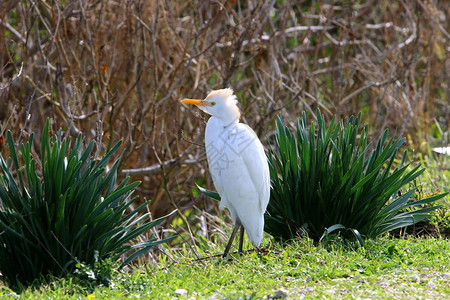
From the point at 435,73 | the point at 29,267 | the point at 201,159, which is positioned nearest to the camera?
the point at 29,267

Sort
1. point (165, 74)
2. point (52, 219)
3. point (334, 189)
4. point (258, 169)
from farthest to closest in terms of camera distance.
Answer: point (165, 74), point (334, 189), point (258, 169), point (52, 219)

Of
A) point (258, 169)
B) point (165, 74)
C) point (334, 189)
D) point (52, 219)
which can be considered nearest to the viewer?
point (52, 219)

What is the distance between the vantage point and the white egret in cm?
457

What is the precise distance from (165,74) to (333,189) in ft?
9.60

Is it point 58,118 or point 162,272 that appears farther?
point 58,118

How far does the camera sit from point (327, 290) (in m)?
3.88

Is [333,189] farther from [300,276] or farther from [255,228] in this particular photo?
[300,276]

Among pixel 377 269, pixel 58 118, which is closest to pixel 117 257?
pixel 377 269

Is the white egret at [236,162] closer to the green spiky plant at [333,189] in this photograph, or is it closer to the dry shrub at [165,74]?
the green spiky plant at [333,189]

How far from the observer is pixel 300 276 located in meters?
4.17

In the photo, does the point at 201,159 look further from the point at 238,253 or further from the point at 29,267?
the point at 29,267

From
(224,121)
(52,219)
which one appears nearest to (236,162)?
(224,121)

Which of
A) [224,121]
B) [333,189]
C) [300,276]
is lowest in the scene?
[300,276]

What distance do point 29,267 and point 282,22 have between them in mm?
4818
